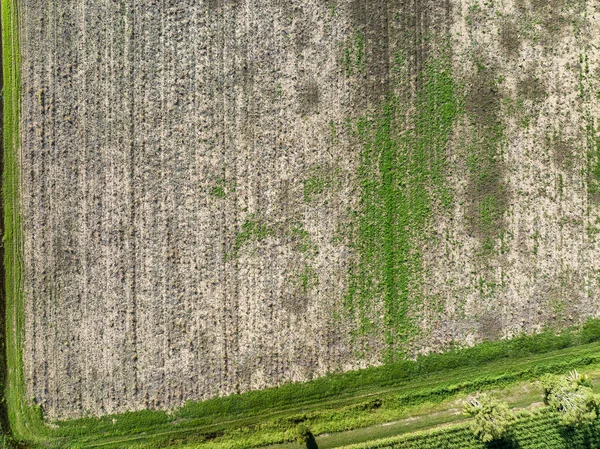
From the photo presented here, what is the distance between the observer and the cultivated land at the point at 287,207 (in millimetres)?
11898

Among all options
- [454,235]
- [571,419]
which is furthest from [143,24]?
[571,419]

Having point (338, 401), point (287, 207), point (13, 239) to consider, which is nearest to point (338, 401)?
point (338, 401)

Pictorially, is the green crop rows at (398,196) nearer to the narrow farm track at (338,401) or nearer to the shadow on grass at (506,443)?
the narrow farm track at (338,401)

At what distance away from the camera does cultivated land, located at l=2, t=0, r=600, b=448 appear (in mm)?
11898

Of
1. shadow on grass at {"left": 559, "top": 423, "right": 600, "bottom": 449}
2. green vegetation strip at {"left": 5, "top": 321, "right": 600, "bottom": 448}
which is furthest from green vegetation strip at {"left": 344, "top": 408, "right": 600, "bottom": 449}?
green vegetation strip at {"left": 5, "top": 321, "right": 600, "bottom": 448}

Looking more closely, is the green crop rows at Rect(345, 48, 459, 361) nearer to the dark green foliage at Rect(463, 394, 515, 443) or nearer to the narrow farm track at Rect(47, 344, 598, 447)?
the narrow farm track at Rect(47, 344, 598, 447)

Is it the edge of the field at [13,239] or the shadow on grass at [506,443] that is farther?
the edge of the field at [13,239]

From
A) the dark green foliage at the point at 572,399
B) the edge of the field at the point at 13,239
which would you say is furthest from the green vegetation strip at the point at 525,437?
the edge of the field at the point at 13,239

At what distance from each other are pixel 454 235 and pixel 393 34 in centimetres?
595

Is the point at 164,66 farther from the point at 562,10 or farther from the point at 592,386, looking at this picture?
the point at 592,386

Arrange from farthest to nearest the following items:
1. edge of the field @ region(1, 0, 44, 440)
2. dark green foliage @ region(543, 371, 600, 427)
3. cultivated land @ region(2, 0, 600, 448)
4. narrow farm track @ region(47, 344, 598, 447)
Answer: edge of the field @ region(1, 0, 44, 440) → cultivated land @ region(2, 0, 600, 448) → narrow farm track @ region(47, 344, 598, 447) → dark green foliage @ region(543, 371, 600, 427)

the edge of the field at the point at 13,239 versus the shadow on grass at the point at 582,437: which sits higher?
the edge of the field at the point at 13,239

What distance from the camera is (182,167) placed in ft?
40.5

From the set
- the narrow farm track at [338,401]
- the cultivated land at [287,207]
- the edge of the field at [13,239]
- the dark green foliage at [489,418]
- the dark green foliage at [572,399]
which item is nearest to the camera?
the dark green foliage at [572,399]
